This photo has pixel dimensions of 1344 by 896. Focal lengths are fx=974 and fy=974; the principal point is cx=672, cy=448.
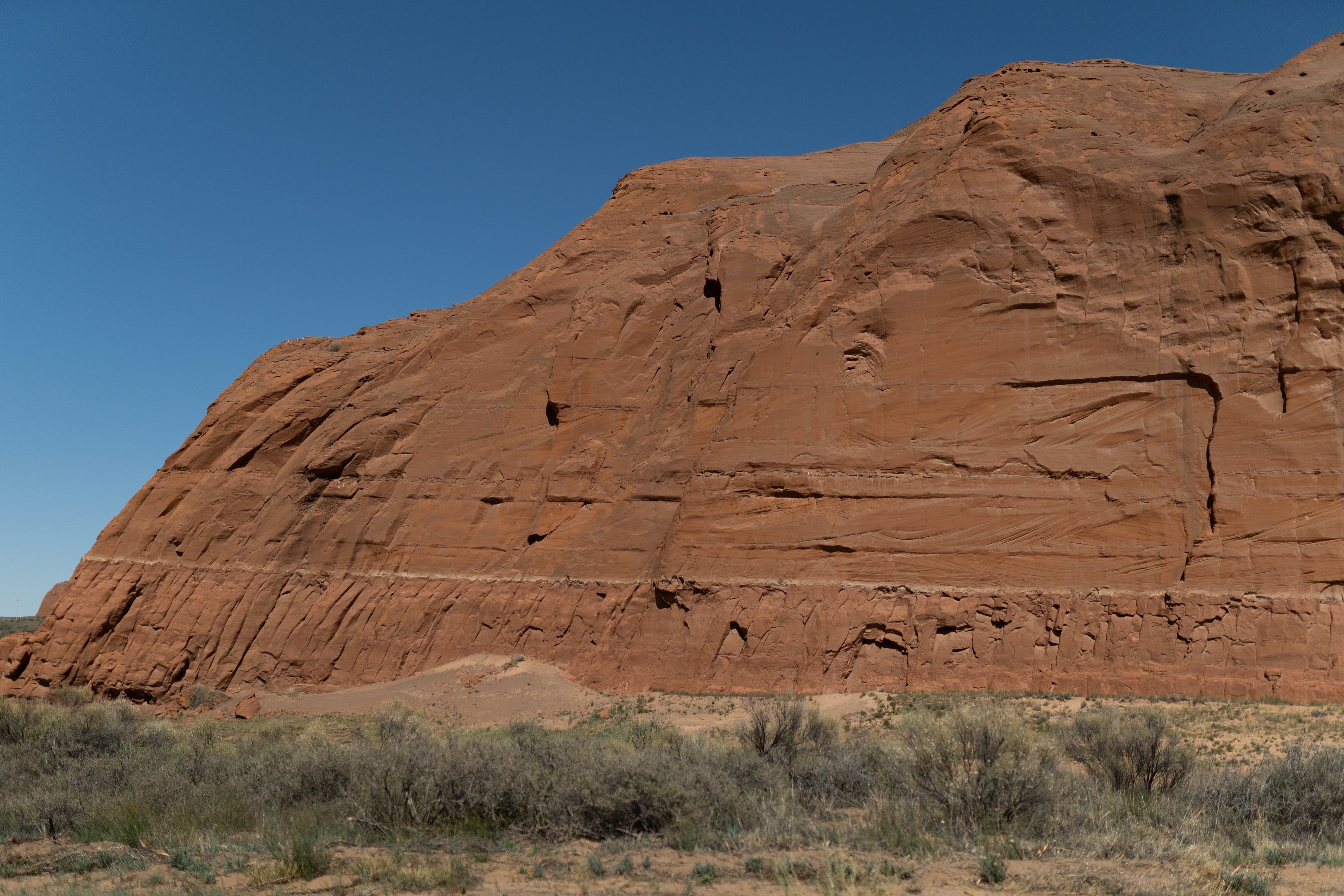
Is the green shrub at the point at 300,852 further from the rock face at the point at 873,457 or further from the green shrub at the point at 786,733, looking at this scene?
the rock face at the point at 873,457

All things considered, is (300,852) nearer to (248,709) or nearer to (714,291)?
(248,709)

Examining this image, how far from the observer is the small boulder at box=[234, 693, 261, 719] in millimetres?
28125

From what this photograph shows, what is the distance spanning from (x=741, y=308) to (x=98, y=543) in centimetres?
2617

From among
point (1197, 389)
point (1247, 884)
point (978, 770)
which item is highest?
point (1197, 389)

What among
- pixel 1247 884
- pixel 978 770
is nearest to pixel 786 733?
pixel 978 770

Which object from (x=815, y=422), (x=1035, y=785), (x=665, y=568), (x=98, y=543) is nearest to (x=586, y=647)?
(x=665, y=568)

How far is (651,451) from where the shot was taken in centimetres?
3109

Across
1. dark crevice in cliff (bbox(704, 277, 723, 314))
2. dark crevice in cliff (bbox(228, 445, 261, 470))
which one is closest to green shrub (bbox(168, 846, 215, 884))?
dark crevice in cliff (bbox(704, 277, 723, 314))

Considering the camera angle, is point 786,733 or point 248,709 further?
point 248,709

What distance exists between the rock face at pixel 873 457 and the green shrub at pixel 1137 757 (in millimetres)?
8913

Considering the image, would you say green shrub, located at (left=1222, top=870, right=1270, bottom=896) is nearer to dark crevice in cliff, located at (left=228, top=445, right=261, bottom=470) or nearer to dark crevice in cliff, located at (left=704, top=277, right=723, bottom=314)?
dark crevice in cliff, located at (left=704, top=277, right=723, bottom=314)

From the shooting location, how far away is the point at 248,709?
93.4 ft

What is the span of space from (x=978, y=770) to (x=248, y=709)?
24207mm

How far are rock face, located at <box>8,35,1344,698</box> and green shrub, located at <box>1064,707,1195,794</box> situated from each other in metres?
8.91
